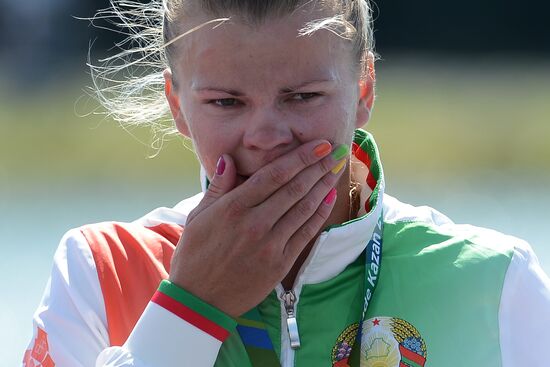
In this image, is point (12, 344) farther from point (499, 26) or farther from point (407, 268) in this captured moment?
point (499, 26)

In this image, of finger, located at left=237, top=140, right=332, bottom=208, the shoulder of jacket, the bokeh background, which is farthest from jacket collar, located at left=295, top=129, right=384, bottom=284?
the bokeh background

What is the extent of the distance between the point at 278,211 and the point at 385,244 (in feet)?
1.44

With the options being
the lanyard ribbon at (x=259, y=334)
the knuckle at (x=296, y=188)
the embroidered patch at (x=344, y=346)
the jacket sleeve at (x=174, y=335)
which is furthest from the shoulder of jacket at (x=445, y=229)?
the jacket sleeve at (x=174, y=335)

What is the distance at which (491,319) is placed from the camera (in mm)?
2520

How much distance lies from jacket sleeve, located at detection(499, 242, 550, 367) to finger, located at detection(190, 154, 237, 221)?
2.41 feet

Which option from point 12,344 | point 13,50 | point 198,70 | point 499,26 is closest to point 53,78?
point 13,50

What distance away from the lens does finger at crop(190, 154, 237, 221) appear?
2445 millimetres

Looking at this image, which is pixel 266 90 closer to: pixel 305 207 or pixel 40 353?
pixel 305 207

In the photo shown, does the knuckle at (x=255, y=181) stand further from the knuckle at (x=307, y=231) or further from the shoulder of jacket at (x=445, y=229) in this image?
the shoulder of jacket at (x=445, y=229)

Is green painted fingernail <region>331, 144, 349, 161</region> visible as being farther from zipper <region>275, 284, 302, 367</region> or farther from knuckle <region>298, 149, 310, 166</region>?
zipper <region>275, 284, 302, 367</region>

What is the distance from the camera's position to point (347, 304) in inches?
101

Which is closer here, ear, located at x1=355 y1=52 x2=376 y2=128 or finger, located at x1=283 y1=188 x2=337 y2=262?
finger, located at x1=283 y1=188 x2=337 y2=262

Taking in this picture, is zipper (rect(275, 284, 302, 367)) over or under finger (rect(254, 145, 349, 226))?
under

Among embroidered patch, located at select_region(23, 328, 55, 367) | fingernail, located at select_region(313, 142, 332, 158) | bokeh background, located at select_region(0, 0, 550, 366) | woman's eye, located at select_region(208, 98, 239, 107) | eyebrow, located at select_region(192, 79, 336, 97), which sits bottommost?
bokeh background, located at select_region(0, 0, 550, 366)
